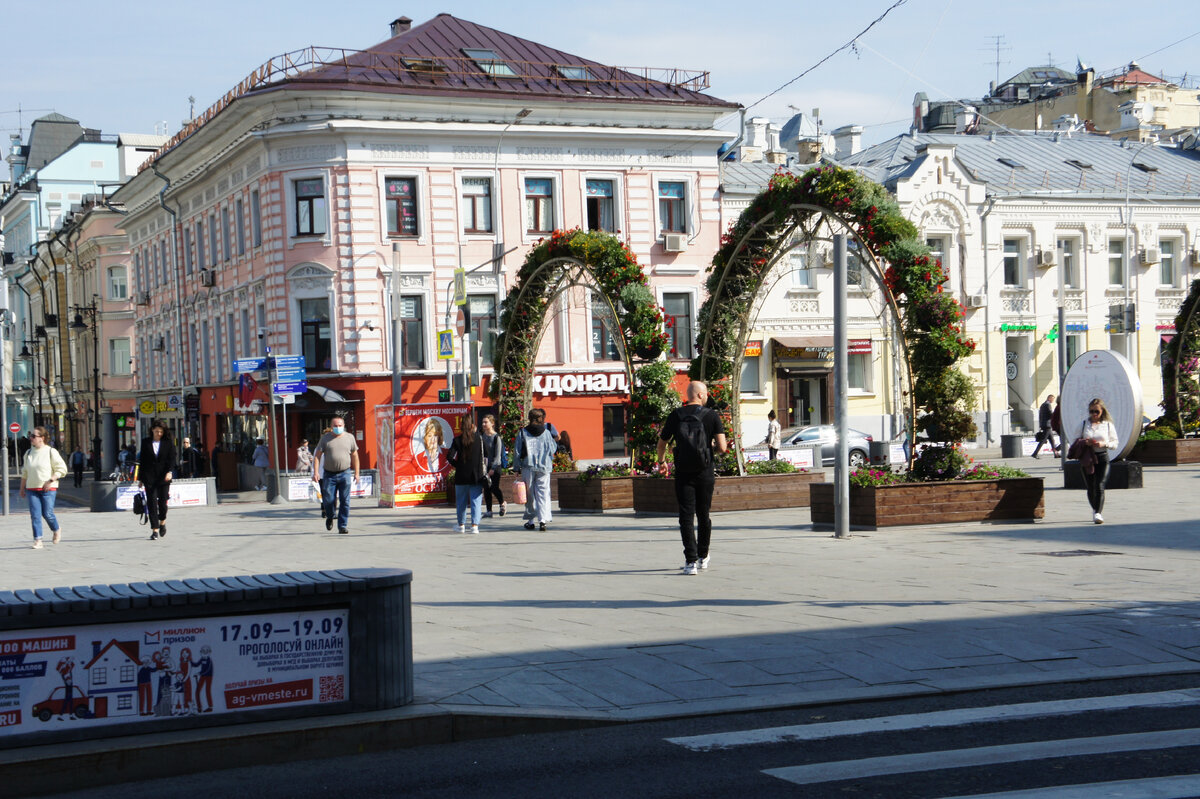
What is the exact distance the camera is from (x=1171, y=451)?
1145 inches

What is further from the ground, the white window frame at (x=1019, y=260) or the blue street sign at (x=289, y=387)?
the white window frame at (x=1019, y=260)

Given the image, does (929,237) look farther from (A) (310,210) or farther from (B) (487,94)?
(A) (310,210)

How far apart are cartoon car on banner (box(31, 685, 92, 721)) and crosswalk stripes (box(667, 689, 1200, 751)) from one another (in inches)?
113

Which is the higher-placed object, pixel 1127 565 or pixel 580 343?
pixel 580 343

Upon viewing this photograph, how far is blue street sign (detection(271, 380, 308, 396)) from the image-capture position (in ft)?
115

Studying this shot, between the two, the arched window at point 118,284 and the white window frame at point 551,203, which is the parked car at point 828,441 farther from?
the arched window at point 118,284

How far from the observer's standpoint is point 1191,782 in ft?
19.3

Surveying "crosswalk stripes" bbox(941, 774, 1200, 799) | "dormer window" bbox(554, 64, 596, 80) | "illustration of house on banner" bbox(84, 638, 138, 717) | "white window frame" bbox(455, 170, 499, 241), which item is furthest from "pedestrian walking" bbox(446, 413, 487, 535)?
"dormer window" bbox(554, 64, 596, 80)

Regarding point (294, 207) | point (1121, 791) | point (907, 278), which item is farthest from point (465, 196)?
point (1121, 791)

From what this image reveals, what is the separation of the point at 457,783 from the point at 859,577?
23.3 feet

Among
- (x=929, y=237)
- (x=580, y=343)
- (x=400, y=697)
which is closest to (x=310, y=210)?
(x=580, y=343)

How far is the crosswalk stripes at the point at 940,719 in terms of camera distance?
691cm

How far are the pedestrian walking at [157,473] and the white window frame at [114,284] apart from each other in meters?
46.8

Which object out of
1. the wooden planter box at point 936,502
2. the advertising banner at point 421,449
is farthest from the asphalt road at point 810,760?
the advertising banner at point 421,449
